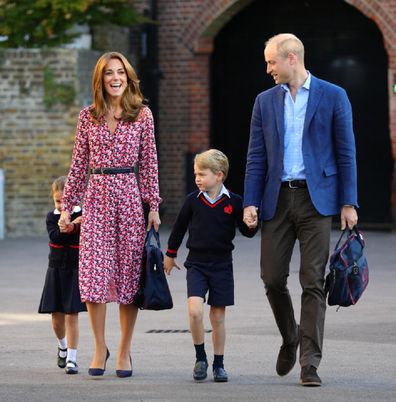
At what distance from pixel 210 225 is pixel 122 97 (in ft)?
2.95

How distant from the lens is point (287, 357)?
27.7ft

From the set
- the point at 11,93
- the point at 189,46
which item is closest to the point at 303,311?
the point at 11,93

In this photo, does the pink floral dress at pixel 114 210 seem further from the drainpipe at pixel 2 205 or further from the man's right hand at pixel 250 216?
the drainpipe at pixel 2 205

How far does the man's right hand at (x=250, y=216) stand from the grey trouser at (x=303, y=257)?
0.34 ft

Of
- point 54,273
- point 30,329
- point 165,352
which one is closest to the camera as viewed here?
point 54,273

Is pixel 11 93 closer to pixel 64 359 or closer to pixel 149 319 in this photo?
pixel 149 319

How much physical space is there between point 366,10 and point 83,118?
14.0 metres

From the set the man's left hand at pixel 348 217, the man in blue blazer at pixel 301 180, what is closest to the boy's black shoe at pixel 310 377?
the man in blue blazer at pixel 301 180

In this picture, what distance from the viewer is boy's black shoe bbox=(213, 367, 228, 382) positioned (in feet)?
27.4

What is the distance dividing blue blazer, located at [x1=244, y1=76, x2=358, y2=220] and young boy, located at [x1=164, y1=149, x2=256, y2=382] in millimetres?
293

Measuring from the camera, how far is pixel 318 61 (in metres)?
23.3

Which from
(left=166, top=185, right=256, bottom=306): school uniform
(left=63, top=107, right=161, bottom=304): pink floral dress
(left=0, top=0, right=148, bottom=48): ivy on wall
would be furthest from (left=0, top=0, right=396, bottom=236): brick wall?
(left=166, top=185, right=256, bottom=306): school uniform

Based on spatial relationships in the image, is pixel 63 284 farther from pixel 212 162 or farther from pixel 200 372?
pixel 212 162

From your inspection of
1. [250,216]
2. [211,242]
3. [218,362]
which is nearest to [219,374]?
[218,362]
